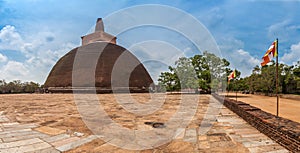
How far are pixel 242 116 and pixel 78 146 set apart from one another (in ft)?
16.1

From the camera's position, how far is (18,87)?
32.0 metres

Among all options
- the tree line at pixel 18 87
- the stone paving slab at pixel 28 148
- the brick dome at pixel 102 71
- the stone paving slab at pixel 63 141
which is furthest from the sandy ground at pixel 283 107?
the tree line at pixel 18 87

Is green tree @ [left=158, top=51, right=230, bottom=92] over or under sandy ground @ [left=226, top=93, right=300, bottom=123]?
over

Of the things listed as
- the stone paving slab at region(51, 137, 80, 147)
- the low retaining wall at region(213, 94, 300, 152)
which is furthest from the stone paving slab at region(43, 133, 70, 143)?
the low retaining wall at region(213, 94, 300, 152)

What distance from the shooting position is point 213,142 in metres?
3.54

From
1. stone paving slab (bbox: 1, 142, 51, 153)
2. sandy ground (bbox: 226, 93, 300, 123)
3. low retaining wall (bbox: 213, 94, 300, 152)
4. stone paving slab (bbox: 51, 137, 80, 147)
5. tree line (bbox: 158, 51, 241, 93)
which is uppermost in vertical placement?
tree line (bbox: 158, 51, 241, 93)

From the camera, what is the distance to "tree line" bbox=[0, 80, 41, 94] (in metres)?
30.9

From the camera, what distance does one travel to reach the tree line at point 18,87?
30891mm

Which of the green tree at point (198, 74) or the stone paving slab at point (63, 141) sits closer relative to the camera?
the stone paving slab at point (63, 141)

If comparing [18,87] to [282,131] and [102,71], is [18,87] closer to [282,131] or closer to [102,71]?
[102,71]

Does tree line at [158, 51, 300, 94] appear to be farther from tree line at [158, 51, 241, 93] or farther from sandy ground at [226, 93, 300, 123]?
sandy ground at [226, 93, 300, 123]

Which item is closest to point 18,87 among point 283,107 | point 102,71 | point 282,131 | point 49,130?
point 102,71

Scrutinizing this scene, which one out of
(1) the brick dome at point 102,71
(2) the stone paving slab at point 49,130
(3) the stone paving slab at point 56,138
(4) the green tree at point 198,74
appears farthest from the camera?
(1) the brick dome at point 102,71

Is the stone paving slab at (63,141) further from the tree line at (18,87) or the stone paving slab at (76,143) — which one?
the tree line at (18,87)
